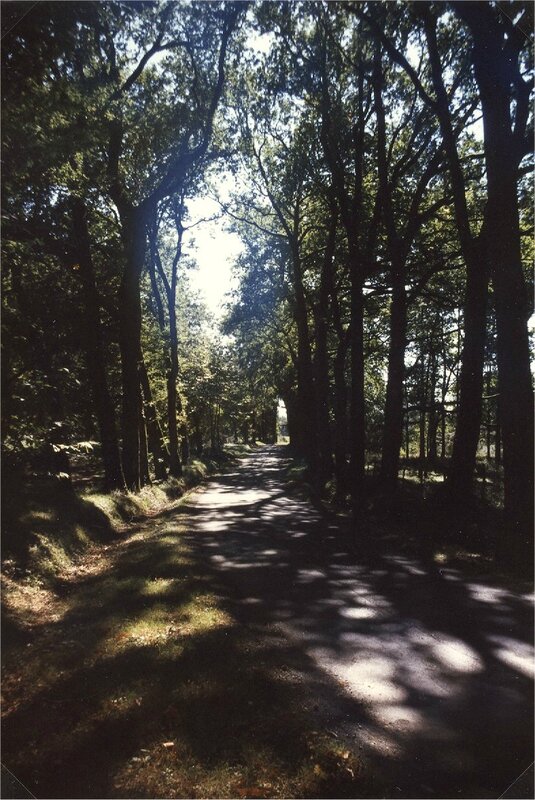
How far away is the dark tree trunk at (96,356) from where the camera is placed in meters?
11.1

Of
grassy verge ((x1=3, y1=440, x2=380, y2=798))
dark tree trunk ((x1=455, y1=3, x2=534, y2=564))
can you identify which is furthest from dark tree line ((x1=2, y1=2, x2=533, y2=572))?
grassy verge ((x1=3, y1=440, x2=380, y2=798))

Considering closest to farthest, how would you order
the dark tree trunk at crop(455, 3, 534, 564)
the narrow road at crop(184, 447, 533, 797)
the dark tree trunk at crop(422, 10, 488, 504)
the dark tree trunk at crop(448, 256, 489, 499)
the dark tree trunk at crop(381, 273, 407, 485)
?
the narrow road at crop(184, 447, 533, 797) → the dark tree trunk at crop(455, 3, 534, 564) → the dark tree trunk at crop(422, 10, 488, 504) → the dark tree trunk at crop(448, 256, 489, 499) → the dark tree trunk at crop(381, 273, 407, 485)

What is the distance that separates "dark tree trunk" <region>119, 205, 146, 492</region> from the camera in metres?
13.7

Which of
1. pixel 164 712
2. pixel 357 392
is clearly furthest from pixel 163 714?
pixel 357 392

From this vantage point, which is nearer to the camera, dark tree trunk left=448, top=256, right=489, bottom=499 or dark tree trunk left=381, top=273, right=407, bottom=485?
dark tree trunk left=448, top=256, right=489, bottom=499

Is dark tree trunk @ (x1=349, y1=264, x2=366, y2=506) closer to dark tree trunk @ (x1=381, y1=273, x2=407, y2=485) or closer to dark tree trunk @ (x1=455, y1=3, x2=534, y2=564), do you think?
dark tree trunk @ (x1=381, y1=273, x2=407, y2=485)

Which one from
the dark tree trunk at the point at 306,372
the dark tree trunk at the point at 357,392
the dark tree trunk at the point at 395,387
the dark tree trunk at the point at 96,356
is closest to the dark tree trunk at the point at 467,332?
the dark tree trunk at the point at 395,387

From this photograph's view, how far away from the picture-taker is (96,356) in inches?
493

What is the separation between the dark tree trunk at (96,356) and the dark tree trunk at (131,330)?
3.23ft

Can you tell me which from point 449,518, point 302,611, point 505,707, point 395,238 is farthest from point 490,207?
point 395,238

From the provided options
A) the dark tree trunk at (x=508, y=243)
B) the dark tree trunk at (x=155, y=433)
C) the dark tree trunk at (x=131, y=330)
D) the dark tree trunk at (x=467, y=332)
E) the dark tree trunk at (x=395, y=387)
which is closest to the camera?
the dark tree trunk at (x=508, y=243)

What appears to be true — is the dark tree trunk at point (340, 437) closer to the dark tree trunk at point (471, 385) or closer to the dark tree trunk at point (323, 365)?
the dark tree trunk at point (323, 365)

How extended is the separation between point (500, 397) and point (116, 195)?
41.9ft

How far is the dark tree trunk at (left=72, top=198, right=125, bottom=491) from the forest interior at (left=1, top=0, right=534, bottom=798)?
3.9 inches
